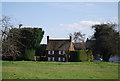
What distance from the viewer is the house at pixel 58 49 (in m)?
85.5

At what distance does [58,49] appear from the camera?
8700 centimetres

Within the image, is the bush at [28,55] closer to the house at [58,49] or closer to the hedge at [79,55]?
the house at [58,49]

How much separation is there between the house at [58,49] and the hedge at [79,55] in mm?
5994

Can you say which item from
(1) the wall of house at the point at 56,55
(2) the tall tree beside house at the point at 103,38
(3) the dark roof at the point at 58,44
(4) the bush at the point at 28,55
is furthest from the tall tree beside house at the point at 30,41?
(2) the tall tree beside house at the point at 103,38

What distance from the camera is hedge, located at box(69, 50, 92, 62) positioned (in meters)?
76.0

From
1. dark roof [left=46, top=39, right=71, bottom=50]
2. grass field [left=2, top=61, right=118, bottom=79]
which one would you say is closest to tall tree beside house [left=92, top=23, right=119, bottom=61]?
dark roof [left=46, top=39, right=71, bottom=50]

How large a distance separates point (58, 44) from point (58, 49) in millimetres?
2277

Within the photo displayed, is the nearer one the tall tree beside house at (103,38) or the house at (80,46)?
the tall tree beside house at (103,38)

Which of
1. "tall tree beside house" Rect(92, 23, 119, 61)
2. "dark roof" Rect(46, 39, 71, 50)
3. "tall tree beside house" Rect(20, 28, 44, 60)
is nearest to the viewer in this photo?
"tall tree beside house" Rect(92, 23, 119, 61)

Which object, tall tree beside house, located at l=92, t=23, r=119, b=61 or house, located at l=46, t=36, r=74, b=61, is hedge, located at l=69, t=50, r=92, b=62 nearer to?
tall tree beside house, located at l=92, t=23, r=119, b=61

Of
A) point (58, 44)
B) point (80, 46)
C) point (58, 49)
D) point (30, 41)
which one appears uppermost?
point (30, 41)

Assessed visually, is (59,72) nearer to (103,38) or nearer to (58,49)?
(103,38)

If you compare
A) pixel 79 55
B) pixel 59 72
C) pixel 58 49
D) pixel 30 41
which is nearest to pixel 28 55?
pixel 30 41

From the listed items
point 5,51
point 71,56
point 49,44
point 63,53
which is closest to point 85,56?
point 71,56
